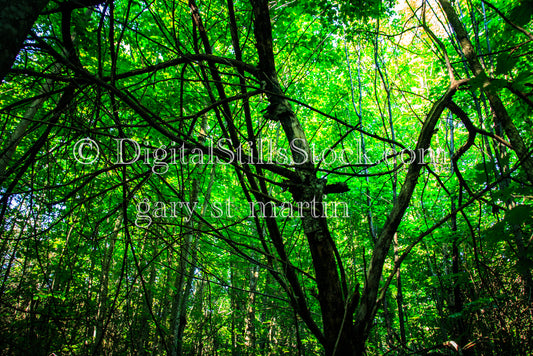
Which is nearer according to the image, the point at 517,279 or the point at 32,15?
the point at 32,15

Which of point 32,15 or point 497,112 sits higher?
point 497,112

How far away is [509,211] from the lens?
1.34 meters

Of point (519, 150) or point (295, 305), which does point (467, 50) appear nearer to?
point (519, 150)

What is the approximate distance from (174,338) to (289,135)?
16.2ft

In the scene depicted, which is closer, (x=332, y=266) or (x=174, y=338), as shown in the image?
(x=332, y=266)

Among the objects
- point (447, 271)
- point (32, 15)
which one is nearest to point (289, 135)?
point (32, 15)

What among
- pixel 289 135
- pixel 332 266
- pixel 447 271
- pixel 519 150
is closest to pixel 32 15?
pixel 289 135

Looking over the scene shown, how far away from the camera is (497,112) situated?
2.16 meters

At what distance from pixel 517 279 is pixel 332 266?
4916mm

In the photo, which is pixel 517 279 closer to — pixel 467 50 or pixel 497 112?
pixel 497 112

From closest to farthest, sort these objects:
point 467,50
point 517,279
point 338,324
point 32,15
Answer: point 32,15 < point 338,324 < point 467,50 < point 517,279

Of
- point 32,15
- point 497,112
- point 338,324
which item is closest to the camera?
point 32,15

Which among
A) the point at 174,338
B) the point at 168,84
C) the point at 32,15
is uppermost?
the point at 168,84

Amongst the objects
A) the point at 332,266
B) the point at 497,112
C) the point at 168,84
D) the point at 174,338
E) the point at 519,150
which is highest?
the point at 168,84
